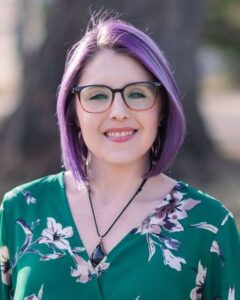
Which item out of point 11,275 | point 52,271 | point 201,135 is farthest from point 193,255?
point 201,135

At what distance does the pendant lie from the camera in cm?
314

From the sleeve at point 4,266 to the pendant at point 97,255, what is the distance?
0.35 m

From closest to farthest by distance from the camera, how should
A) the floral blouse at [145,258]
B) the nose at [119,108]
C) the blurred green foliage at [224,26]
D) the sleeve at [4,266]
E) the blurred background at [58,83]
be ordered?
the floral blouse at [145,258] → the nose at [119,108] → the sleeve at [4,266] → the blurred background at [58,83] → the blurred green foliage at [224,26]

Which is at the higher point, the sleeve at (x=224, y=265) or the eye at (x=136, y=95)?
the eye at (x=136, y=95)

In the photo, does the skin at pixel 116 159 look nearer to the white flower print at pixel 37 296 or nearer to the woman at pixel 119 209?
the woman at pixel 119 209

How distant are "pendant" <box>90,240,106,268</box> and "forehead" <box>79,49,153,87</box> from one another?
1.86ft

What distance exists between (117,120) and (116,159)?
148mm

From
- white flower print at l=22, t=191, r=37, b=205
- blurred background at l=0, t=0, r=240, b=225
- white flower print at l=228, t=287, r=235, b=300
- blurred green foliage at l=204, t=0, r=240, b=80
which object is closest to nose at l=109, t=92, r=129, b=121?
white flower print at l=22, t=191, r=37, b=205

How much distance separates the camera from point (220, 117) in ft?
73.2

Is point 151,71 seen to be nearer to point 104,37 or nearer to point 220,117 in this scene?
point 104,37

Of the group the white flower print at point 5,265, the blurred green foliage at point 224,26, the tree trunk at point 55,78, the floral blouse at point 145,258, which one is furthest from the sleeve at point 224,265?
the blurred green foliage at point 224,26

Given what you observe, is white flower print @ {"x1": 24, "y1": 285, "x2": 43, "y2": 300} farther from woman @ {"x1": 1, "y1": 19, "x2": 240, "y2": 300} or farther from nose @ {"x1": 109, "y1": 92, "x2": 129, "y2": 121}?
nose @ {"x1": 109, "y1": 92, "x2": 129, "y2": 121}

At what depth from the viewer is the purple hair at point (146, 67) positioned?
10.6ft

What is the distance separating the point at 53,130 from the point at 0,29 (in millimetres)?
42592
